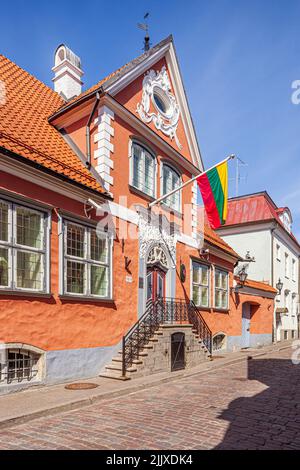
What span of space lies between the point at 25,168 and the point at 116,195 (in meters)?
3.60

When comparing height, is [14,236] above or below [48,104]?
below

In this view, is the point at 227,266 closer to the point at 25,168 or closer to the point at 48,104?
the point at 48,104

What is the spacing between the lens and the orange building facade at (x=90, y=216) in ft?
30.0

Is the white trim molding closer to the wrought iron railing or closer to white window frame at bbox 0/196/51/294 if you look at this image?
white window frame at bbox 0/196/51/294

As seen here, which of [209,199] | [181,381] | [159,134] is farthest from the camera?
[159,134]

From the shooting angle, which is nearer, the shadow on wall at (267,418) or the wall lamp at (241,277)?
the shadow on wall at (267,418)

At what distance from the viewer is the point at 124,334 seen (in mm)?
12094

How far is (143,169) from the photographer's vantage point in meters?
13.8

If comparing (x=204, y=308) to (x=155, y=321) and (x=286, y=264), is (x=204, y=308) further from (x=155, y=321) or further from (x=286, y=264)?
(x=286, y=264)

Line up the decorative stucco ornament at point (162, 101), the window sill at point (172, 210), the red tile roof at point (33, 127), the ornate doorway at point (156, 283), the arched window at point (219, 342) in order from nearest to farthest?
the red tile roof at point (33, 127) < the ornate doorway at point (156, 283) < the decorative stucco ornament at point (162, 101) < the window sill at point (172, 210) < the arched window at point (219, 342)

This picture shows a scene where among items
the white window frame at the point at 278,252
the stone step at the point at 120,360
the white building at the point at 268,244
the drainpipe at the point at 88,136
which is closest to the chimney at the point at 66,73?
the drainpipe at the point at 88,136

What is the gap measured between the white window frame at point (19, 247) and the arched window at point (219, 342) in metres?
11.3

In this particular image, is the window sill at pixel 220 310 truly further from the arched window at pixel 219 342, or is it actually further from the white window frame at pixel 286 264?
the white window frame at pixel 286 264
